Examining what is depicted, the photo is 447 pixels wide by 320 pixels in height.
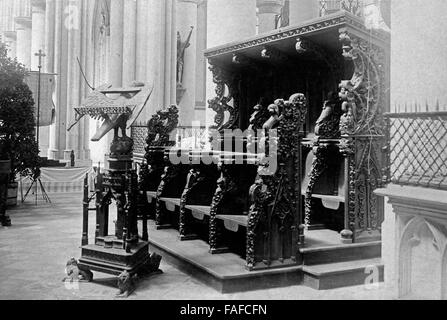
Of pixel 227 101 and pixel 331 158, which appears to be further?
pixel 227 101

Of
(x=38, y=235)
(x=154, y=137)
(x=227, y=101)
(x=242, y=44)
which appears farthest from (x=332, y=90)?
(x=38, y=235)

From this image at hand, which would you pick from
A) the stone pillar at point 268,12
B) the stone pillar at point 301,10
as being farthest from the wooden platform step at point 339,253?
the stone pillar at point 268,12

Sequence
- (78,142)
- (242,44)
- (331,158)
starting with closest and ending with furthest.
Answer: (331,158), (242,44), (78,142)

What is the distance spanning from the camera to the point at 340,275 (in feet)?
15.6

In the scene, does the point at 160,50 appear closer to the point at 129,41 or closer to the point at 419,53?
the point at 129,41

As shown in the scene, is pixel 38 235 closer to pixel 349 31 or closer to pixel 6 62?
pixel 6 62

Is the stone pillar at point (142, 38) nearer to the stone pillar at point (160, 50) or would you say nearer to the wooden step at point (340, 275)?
the stone pillar at point (160, 50)

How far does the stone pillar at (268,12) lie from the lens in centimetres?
2023

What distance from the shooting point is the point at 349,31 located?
17.2 ft

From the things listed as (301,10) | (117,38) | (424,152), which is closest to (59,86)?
(117,38)

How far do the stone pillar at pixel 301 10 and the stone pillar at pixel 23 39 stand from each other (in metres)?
26.5

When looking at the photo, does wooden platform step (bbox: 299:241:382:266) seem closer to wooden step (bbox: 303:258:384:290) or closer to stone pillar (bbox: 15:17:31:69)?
wooden step (bbox: 303:258:384:290)
